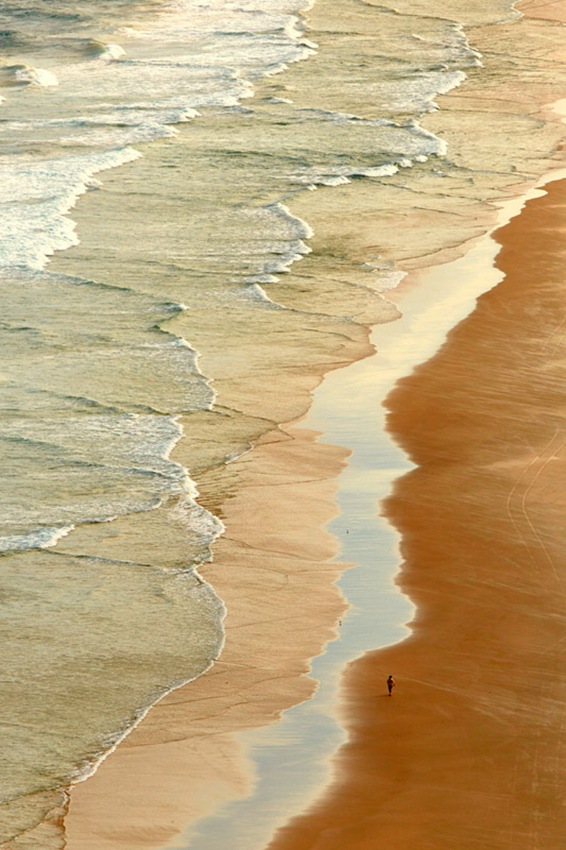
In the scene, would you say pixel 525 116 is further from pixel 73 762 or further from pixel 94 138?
pixel 73 762

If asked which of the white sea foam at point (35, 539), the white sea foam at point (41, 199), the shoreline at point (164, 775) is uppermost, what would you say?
the shoreline at point (164, 775)

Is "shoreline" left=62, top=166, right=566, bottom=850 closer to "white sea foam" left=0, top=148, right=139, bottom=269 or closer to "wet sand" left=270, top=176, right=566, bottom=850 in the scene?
"wet sand" left=270, top=176, right=566, bottom=850

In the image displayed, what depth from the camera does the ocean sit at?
10.9 m

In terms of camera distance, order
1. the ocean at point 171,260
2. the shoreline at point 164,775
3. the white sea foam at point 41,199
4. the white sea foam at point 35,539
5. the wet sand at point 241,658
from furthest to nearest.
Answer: the white sea foam at point 41,199 < the white sea foam at point 35,539 < the ocean at point 171,260 < the wet sand at point 241,658 < the shoreline at point 164,775

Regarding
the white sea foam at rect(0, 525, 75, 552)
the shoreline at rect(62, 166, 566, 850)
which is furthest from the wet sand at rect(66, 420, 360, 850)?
the white sea foam at rect(0, 525, 75, 552)

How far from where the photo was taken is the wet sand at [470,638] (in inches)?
349

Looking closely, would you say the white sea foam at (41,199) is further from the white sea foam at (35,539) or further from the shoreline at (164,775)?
the shoreline at (164,775)

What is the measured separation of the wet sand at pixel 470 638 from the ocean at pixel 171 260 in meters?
1.34

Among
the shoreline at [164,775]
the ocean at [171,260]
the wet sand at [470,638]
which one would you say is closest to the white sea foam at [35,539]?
the ocean at [171,260]

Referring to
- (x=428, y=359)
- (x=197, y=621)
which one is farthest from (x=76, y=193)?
(x=197, y=621)

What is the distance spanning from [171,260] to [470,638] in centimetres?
1047

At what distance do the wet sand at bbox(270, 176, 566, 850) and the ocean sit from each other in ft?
4.39

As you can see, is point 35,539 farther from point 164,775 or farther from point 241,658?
point 164,775

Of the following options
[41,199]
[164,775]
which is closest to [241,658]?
[164,775]
